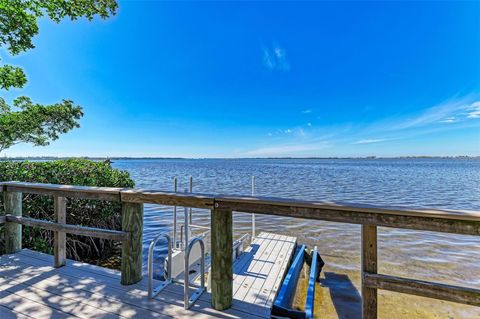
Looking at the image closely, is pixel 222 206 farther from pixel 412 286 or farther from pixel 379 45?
pixel 379 45

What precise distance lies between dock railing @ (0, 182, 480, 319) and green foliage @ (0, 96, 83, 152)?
8394mm

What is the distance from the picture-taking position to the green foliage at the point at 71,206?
4898 mm

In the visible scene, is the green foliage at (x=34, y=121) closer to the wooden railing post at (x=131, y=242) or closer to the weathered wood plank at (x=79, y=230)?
the weathered wood plank at (x=79, y=230)

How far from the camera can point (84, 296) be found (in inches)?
89.8

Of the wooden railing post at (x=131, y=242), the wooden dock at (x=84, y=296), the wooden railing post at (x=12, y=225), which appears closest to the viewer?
the wooden dock at (x=84, y=296)

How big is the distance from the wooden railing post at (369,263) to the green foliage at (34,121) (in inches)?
468

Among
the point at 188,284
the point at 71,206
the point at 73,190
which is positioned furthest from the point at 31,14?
the point at 188,284

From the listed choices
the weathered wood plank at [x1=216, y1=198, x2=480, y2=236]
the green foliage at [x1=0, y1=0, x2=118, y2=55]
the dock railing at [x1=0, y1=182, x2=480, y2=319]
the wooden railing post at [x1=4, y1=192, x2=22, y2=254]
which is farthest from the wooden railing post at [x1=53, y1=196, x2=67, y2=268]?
the green foliage at [x1=0, y1=0, x2=118, y2=55]

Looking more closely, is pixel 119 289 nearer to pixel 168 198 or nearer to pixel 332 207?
pixel 168 198

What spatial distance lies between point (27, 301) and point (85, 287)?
1.50 feet

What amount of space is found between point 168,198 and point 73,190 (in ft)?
4.30

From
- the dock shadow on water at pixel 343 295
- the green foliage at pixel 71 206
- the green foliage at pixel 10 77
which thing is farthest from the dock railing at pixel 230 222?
the dock shadow on water at pixel 343 295

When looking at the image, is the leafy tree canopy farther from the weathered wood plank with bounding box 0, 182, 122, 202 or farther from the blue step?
the blue step

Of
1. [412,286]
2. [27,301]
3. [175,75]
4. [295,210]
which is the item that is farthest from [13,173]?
[175,75]
